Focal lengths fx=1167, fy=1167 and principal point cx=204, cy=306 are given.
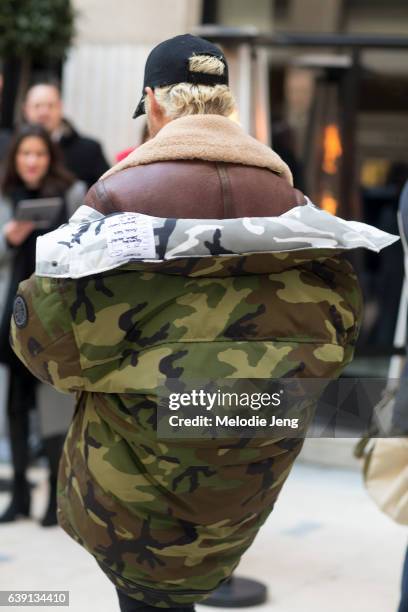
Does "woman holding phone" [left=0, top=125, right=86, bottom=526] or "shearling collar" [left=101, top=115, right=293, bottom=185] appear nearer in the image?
"shearling collar" [left=101, top=115, right=293, bottom=185]

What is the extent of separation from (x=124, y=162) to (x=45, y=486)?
12.9 feet

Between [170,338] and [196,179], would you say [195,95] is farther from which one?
[170,338]

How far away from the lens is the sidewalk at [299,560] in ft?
14.9

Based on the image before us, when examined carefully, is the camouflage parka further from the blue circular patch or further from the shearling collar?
the shearling collar

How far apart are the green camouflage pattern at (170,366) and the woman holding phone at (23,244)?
285 cm

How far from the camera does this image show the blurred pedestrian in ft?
21.4

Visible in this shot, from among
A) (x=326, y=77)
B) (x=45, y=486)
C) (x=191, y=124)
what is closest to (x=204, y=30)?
(x=326, y=77)

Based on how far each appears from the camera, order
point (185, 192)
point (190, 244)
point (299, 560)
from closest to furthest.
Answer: point (190, 244) < point (185, 192) < point (299, 560)

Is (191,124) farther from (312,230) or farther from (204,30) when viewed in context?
(204,30)

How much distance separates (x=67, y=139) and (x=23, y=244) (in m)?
1.37

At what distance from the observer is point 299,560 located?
5062 millimetres

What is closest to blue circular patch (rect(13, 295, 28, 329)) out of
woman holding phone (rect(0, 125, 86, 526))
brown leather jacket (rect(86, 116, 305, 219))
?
brown leather jacket (rect(86, 116, 305, 219))

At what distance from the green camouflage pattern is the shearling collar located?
0.25 metres

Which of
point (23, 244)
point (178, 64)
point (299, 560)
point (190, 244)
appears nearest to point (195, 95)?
point (178, 64)
